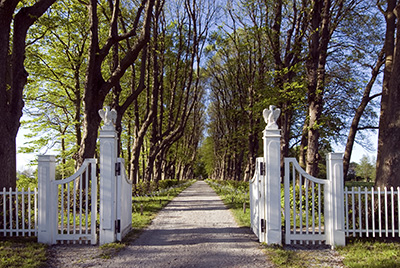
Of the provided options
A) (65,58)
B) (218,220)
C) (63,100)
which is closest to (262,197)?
(218,220)

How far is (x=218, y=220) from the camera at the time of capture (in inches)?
454

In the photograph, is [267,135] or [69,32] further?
[69,32]

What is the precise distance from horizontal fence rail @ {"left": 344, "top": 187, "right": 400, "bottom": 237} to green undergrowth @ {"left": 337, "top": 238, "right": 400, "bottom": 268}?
18 centimetres

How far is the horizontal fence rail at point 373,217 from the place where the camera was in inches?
300

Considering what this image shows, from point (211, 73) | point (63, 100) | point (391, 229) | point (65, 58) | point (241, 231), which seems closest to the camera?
point (391, 229)

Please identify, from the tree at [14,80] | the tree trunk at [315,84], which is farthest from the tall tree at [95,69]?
the tree trunk at [315,84]

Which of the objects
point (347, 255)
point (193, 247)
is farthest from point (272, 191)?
point (193, 247)

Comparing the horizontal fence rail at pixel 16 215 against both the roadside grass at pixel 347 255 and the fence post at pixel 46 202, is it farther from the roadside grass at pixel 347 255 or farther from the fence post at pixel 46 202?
the roadside grass at pixel 347 255

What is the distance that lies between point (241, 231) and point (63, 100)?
2087cm

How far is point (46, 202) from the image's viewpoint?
7762mm

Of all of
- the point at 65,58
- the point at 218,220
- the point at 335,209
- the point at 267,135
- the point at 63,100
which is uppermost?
the point at 65,58

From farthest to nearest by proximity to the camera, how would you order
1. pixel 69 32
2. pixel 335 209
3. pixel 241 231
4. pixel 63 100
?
pixel 63 100 < pixel 69 32 < pixel 241 231 < pixel 335 209

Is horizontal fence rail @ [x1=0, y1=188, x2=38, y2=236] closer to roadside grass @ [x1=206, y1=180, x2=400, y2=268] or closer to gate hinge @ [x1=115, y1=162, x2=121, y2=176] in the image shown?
gate hinge @ [x1=115, y1=162, x2=121, y2=176]

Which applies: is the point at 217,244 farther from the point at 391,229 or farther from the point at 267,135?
the point at 391,229
